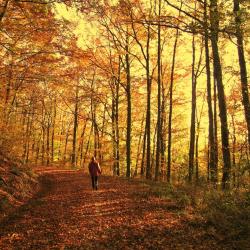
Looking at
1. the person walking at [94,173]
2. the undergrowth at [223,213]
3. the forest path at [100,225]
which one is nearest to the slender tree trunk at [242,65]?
the undergrowth at [223,213]

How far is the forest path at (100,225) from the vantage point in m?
7.46

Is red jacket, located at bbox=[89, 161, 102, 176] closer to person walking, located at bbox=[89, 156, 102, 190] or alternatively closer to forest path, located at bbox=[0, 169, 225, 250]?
person walking, located at bbox=[89, 156, 102, 190]

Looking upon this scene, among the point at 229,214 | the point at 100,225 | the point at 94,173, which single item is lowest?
the point at 100,225

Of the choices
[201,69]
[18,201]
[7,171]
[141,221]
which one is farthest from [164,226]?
[201,69]

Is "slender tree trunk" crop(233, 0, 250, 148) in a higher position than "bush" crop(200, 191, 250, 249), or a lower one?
higher

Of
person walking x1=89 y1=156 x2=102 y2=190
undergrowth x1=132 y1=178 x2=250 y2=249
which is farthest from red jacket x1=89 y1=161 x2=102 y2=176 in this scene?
undergrowth x1=132 y1=178 x2=250 y2=249

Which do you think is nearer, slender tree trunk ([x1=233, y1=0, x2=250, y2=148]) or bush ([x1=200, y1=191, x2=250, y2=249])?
bush ([x1=200, y1=191, x2=250, y2=249])

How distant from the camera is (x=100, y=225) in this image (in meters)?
8.90

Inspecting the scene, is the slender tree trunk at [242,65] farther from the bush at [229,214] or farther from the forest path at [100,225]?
the forest path at [100,225]

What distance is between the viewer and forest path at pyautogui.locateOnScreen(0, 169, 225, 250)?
7.46 meters

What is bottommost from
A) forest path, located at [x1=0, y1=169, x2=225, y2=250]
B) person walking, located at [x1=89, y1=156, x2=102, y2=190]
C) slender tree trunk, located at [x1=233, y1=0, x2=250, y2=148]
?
forest path, located at [x1=0, y1=169, x2=225, y2=250]

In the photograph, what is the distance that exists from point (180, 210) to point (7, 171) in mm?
8267

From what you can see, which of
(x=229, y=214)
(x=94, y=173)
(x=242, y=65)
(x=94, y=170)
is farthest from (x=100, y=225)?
(x=242, y=65)

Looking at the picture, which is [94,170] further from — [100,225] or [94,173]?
[100,225]
